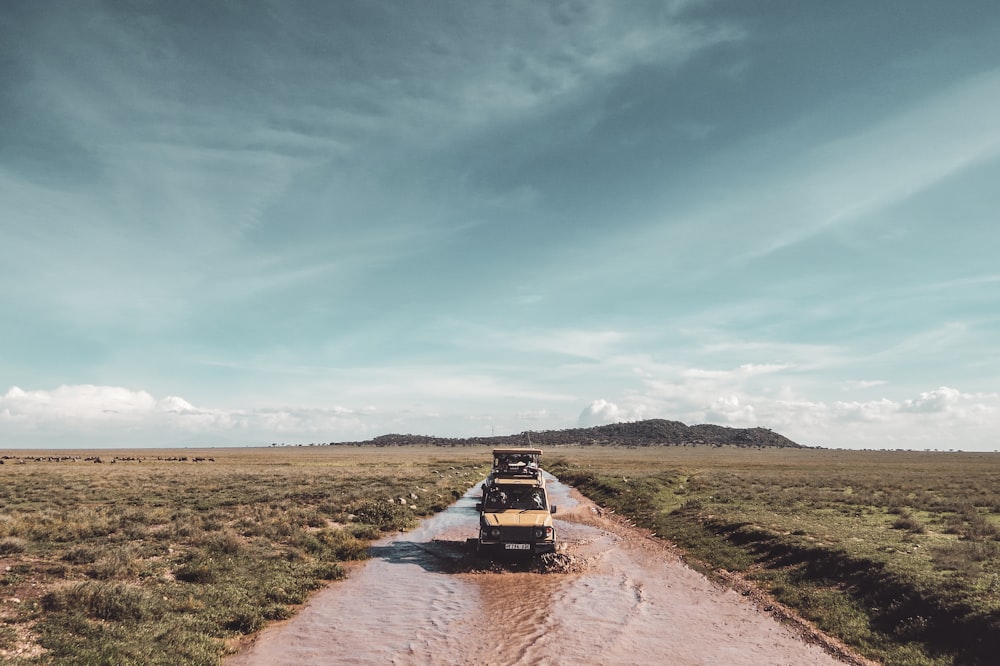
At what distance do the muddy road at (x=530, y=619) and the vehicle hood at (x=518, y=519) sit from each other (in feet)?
5.11

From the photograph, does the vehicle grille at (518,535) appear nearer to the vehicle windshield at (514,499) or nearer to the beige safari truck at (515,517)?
the beige safari truck at (515,517)

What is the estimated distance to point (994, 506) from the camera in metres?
30.4

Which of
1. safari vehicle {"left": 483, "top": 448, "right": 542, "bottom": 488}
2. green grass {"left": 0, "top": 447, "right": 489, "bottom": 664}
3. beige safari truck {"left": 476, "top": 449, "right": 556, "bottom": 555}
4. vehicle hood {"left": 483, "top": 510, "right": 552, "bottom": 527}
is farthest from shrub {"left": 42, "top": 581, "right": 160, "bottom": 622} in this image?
safari vehicle {"left": 483, "top": 448, "right": 542, "bottom": 488}

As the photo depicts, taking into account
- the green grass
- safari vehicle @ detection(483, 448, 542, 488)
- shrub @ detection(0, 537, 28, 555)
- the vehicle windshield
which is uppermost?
safari vehicle @ detection(483, 448, 542, 488)

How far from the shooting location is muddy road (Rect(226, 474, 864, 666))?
1150 cm

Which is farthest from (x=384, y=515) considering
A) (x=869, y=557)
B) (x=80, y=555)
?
(x=869, y=557)

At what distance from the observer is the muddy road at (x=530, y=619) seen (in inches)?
453

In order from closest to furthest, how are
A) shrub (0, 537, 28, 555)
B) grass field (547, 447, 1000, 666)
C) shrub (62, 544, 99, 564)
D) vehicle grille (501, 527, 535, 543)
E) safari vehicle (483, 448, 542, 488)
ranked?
grass field (547, 447, 1000, 666), shrub (62, 544, 99, 564), shrub (0, 537, 28, 555), vehicle grille (501, 527, 535, 543), safari vehicle (483, 448, 542, 488)

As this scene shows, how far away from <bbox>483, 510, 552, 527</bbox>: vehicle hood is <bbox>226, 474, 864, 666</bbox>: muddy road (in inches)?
61.3

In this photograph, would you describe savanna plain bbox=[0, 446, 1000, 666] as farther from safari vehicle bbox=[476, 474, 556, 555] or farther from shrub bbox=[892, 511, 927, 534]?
safari vehicle bbox=[476, 474, 556, 555]

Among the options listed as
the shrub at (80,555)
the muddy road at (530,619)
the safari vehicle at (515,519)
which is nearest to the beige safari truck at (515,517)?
the safari vehicle at (515,519)

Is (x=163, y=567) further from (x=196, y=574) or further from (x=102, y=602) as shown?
(x=102, y=602)

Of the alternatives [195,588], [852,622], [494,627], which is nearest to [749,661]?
[852,622]

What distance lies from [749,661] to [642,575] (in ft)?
25.5
